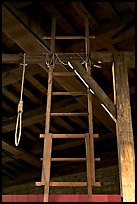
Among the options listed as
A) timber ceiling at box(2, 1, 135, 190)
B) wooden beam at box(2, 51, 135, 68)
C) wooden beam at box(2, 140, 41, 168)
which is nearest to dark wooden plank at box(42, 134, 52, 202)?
wooden beam at box(2, 51, 135, 68)

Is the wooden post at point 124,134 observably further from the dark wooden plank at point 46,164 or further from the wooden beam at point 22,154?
the wooden beam at point 22,154

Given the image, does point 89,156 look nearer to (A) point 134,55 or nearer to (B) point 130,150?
(B) point 130,150

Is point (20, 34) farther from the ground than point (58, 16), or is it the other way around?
point (58, 16)

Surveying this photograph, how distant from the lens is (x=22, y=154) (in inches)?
275

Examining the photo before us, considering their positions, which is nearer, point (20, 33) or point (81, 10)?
point (20, 33)

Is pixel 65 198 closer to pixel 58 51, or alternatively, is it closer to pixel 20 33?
pixel 20 33

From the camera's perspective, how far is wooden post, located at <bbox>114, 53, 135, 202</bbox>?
283cm

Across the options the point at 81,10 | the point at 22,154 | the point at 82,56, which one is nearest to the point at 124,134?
the point at 82,56

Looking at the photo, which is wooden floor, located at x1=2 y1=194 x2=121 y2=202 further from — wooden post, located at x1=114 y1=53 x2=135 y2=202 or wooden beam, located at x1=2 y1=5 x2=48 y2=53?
wooden beam, located at x1=2 y1=5 x2=48 y2=53

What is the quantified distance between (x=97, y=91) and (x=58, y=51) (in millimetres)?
1038

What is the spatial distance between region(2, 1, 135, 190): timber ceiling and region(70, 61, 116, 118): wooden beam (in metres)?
0.44

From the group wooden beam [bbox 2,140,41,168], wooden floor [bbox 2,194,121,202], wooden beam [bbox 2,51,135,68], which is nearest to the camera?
wooden floor [bbox 2,194,121,202]

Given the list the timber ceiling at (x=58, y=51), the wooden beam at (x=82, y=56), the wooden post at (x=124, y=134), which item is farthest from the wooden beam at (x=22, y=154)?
the wooden post at (x=124, y=134)

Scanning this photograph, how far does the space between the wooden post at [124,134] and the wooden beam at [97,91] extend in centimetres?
7
